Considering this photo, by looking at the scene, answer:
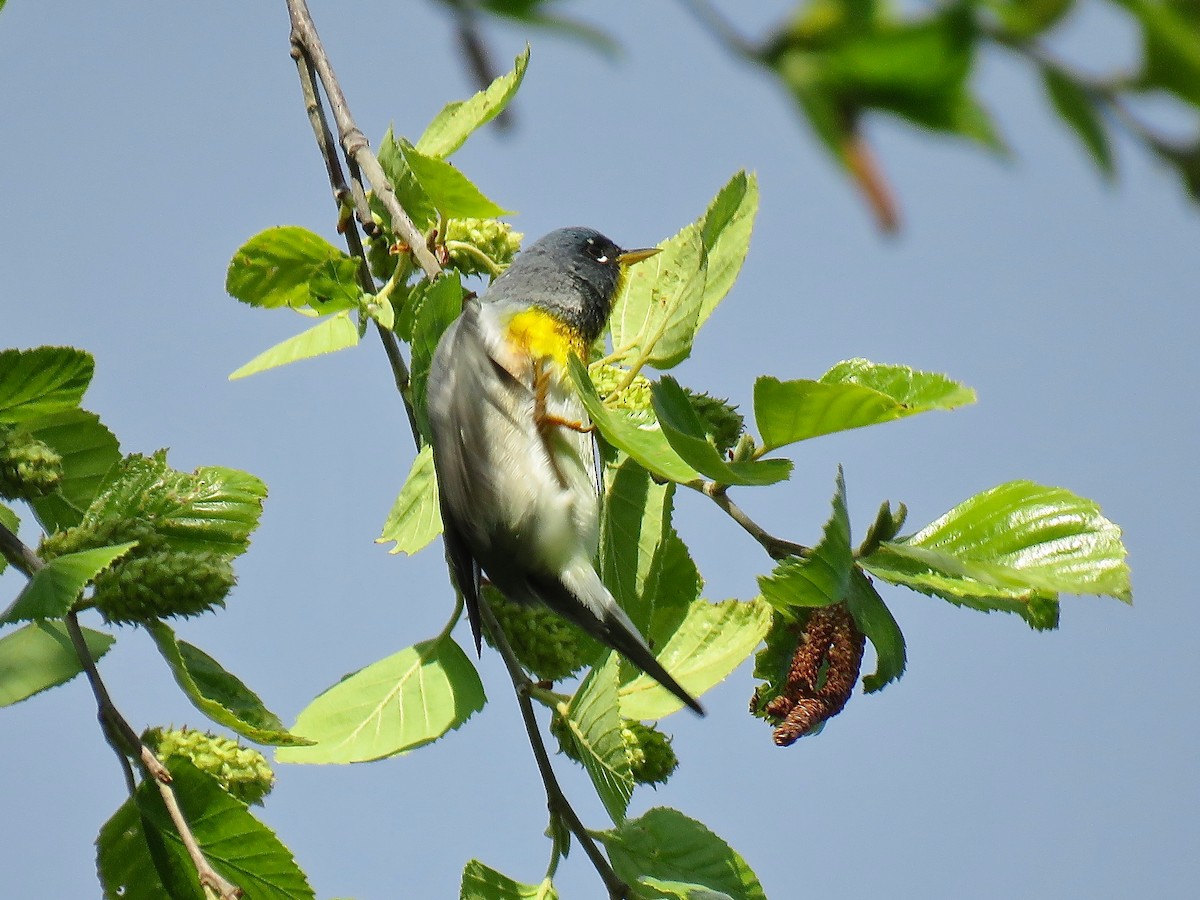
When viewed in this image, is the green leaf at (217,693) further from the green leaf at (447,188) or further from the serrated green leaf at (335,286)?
the green leaf at (447,188)

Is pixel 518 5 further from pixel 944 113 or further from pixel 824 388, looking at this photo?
pixel 824 388

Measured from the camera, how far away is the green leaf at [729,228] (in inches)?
92.6

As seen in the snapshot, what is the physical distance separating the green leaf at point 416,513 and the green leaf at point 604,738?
527mm

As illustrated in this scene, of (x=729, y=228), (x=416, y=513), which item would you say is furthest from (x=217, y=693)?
(x=729, y=228)

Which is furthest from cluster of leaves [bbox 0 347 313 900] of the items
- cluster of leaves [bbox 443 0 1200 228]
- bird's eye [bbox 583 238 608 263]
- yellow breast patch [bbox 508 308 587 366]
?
cluster of leaves [bbox 443 0 1200 228]

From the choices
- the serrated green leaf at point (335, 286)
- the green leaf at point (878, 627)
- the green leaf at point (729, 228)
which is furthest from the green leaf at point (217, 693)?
the green leaf at point (729, 228)

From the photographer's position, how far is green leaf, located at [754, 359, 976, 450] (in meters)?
1.85

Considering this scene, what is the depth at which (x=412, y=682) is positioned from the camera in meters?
2.44

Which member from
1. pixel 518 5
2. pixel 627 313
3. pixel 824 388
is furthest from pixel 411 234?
pixel 518 5

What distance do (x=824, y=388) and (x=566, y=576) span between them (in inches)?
39.8

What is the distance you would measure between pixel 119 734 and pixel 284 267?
1128 millimetres

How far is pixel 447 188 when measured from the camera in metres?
2.51

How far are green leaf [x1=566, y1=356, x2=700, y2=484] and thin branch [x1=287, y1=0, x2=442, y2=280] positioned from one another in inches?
30.4

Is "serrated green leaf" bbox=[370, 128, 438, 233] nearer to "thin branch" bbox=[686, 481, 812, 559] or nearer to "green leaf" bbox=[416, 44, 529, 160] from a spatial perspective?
"green leaf" bbox=[416, 44, 529, 160]
